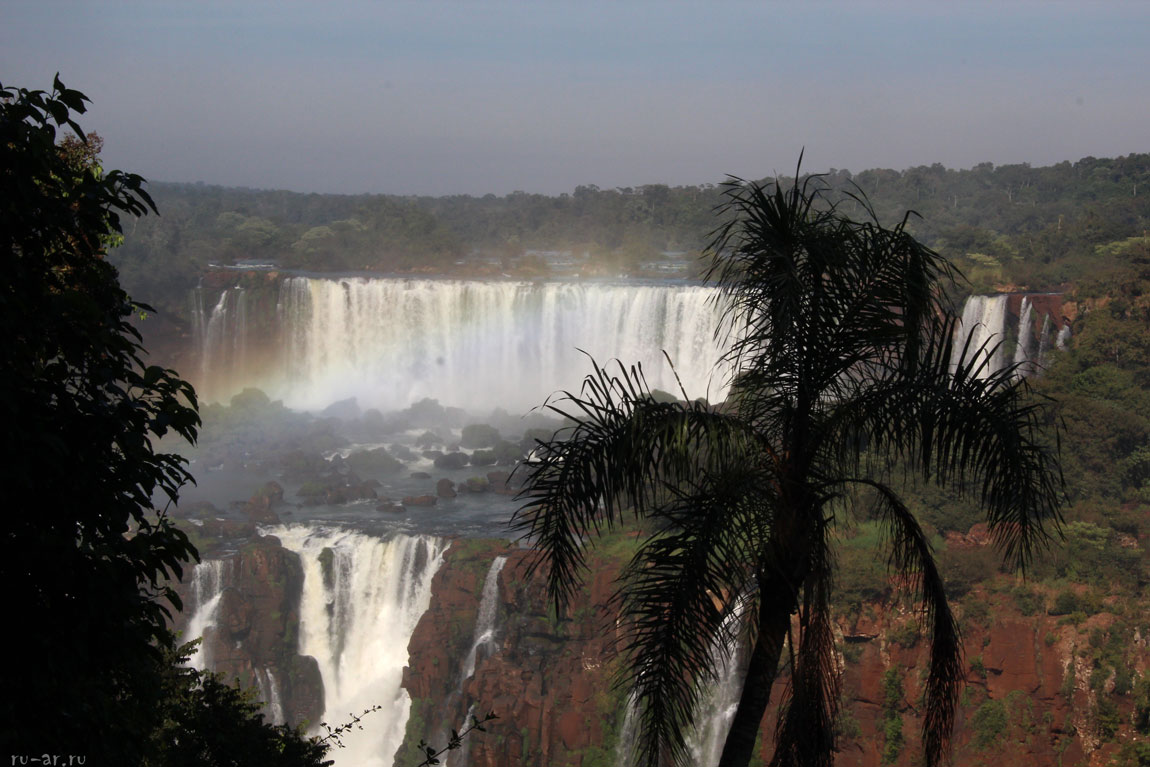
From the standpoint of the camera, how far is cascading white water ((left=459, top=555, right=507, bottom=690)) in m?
17.6

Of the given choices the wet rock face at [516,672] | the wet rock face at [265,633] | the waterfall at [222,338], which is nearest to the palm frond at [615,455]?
the wet rock face at [516,672]

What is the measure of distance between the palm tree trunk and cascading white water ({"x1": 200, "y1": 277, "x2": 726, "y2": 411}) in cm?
2654

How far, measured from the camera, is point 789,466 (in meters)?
4.34

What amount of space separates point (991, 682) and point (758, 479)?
40.6ft

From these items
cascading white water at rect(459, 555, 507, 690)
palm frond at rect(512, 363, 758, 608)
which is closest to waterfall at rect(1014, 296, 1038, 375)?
cascading white water at rect(459, 555, 507, 690)

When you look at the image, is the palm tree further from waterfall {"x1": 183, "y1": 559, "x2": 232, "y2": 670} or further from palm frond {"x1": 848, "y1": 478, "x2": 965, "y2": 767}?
waterfall {"x1": 183, "y1": 559, "x2": 232, "y2": 670}

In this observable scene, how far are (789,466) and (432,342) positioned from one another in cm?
3069

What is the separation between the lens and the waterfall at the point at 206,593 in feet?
62.7

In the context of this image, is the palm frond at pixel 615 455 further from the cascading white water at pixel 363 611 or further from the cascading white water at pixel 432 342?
the cascading white water at pixel 432 342

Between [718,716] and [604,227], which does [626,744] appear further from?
[604,227]

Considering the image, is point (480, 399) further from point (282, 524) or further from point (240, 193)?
point (240, 193)

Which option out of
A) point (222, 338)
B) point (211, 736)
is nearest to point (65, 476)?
point (211, 736)

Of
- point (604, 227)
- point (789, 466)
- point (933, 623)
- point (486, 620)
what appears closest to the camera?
point (789, 466)

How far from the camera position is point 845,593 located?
51.8 feet
